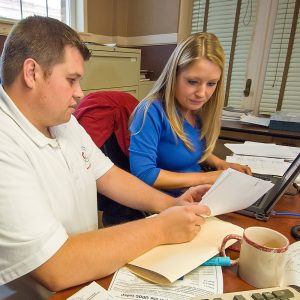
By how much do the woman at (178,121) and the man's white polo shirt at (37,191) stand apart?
0.69ft

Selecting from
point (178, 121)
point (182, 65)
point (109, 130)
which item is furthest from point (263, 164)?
point (109, 130)

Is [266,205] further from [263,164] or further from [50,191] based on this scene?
[50,191]

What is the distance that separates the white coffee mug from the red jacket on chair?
2.54 ft

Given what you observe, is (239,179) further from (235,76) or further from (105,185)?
(235,76)

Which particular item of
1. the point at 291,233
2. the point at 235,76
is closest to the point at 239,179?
the point at 291,233

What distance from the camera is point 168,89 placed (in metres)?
1.25

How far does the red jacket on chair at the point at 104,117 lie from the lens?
47.3 inches

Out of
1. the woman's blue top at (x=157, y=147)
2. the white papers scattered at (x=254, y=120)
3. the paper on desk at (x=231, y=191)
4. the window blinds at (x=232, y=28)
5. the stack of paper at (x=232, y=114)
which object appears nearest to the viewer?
the paper on desk at (x=231, y=191)

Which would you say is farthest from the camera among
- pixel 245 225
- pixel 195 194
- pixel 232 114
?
pixel 232 114

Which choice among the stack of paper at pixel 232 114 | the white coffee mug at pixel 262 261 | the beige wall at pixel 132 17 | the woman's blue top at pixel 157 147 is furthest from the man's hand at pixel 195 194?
the beige wall at pixel 132 17

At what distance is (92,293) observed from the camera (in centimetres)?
52

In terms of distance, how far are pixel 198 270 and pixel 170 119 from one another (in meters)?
0.73

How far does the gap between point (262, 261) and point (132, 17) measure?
2745 millimetres

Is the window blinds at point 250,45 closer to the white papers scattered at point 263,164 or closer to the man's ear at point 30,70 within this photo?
the white papers scattered at point 263,164
